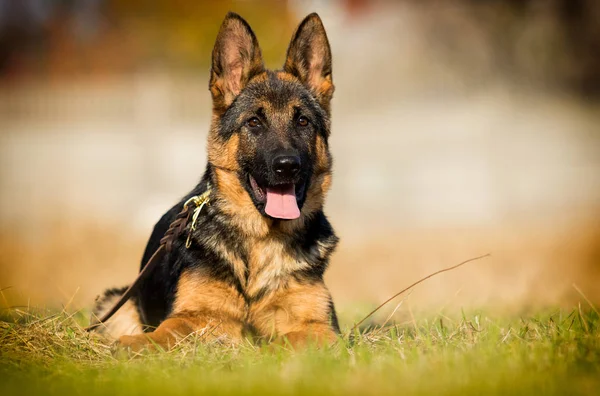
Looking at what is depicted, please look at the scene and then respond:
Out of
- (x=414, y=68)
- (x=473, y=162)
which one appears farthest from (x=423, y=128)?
(x=414, y=68)

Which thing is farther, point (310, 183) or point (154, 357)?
point (310, 183)

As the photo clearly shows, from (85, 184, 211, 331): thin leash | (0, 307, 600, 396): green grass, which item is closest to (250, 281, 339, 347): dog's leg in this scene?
(0, 307, 600, 396): green grass

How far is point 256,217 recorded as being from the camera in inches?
252

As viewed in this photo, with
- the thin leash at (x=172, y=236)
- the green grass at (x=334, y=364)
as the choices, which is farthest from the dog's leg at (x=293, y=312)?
the thin leash at (x=172, y=236)

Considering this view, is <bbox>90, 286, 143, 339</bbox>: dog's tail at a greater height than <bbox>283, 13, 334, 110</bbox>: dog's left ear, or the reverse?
<bbox>283, 13, 334, 110</bbox>: dog's left ear

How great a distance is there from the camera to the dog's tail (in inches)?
272

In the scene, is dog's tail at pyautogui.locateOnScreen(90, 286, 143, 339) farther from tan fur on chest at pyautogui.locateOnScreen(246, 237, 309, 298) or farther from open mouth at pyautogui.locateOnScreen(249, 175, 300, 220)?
open mouth at pyautogui.locateOnScreen(249, 175, 300, 220)

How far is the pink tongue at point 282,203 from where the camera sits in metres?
6.14

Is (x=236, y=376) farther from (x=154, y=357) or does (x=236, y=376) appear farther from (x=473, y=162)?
(x=473, y=162)

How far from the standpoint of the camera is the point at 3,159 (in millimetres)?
23516

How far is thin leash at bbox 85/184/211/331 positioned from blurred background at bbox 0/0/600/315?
59 centimetres

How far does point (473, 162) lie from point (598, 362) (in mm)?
16754

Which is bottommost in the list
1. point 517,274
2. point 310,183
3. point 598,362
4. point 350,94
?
point 517,274

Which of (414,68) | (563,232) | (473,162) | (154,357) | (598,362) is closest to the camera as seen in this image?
(598,362)
